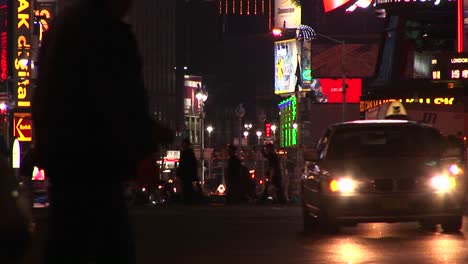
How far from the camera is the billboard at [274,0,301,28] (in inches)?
4131

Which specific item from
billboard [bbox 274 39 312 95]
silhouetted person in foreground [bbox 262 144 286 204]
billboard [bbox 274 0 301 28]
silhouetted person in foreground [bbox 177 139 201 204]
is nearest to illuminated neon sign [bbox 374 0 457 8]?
silhouetted person in foreground [bbox 262 144 286 204]

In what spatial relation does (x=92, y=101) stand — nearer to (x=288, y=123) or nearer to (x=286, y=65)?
(x=286, y=65)

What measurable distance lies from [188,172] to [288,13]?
81984mm

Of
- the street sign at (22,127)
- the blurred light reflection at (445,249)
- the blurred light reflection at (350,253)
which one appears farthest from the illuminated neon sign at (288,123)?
the blurred light reflection at (350,253)

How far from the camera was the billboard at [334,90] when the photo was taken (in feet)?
316

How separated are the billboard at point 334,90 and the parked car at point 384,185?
79.6m

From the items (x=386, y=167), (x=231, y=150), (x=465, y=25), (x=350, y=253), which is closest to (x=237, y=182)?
(x=231, y=150)

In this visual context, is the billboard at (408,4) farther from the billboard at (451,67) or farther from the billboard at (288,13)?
the billboard at (288,13)

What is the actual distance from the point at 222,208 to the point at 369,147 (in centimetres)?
833

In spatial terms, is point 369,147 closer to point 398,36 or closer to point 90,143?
point 90,143

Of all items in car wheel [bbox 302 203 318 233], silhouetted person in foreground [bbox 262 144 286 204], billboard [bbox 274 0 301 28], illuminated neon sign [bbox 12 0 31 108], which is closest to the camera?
car wheel [bbox 302 203 318 233]

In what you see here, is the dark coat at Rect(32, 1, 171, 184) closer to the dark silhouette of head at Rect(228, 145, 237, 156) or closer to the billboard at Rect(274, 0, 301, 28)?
the dark silhouette of head at Rect(228, 145, 237, 156)

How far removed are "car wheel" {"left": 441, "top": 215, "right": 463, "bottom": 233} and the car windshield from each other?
99cm

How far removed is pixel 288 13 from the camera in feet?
349
